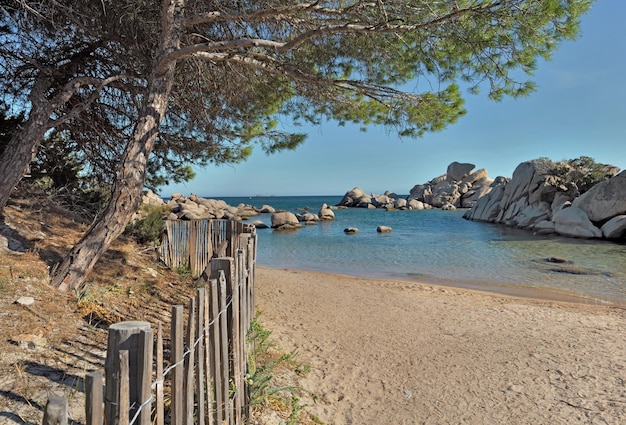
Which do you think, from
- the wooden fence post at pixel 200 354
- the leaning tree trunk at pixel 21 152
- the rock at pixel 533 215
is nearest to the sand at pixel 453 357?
the wooden fence post at pixel 200 354

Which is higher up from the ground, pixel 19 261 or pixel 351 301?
pixel 19 261

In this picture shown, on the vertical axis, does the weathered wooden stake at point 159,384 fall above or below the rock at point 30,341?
above

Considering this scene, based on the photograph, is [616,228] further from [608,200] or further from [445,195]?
[445,195]

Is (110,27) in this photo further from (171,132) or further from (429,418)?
(429,418)

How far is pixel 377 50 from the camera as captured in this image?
6777 millimetres

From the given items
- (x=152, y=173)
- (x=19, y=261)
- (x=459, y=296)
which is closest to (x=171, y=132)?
(x=152, y=173)

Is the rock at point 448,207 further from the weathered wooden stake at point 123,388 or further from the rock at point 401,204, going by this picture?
the weathered wooden stake at point 123,388

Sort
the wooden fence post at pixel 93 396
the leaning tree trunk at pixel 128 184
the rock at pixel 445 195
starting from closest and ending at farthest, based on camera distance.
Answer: the wooden fence post at pixel 93 396, the leaning tree trunk at pixel 128 184, the rock at pixel 445 195

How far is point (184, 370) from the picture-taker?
2.28 metres

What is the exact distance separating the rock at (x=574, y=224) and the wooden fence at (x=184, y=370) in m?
26.4

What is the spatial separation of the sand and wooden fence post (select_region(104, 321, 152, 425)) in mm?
2640

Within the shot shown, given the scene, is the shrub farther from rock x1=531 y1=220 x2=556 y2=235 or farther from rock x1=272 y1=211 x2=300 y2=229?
Result: rock x1=531 y1=220 x2=556 y2=235

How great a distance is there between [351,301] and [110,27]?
678 centimetres

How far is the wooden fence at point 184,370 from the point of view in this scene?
5.01 feet
